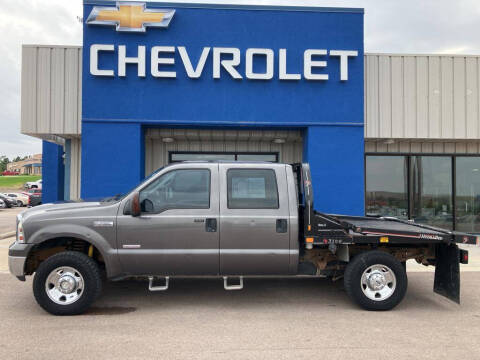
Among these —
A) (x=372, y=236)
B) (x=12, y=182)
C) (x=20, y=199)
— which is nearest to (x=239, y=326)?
(x=372, y=236)

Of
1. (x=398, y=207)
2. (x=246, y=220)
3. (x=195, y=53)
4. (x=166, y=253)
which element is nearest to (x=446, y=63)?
(x=398, y=207)

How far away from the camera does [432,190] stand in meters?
11.4

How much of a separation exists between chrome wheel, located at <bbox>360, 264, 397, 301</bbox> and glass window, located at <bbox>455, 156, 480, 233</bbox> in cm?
802

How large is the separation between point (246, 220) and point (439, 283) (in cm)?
305

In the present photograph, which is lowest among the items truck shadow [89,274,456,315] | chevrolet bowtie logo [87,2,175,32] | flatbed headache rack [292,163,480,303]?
truck shadow [89,274,456,315]

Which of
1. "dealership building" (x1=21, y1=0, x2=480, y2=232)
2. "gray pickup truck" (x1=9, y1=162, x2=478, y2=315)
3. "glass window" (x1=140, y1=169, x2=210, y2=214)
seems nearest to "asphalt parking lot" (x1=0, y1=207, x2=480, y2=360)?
"gray pickup truck" (x1=9, y1=162, x2=478, y2=315)

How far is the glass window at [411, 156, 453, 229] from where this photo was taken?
1126 centimetres

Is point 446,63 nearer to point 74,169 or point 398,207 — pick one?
point 398,207

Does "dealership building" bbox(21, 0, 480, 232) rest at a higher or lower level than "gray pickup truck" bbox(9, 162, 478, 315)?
higher

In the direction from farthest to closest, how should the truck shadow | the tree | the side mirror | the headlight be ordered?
the tree → the truck shadow → the headlight → the side mirror

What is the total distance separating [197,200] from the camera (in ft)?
16.3

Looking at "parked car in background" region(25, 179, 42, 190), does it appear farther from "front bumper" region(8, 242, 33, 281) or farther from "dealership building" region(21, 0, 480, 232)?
"front bumper" region(8, 242, 33, 281)

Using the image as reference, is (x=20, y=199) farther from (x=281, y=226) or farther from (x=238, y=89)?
(x=281, y=226)

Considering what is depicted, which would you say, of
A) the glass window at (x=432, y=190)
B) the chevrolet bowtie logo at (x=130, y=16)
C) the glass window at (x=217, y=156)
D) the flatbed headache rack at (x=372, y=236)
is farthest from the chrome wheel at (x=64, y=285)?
the glass window at (x=432, y=190)
